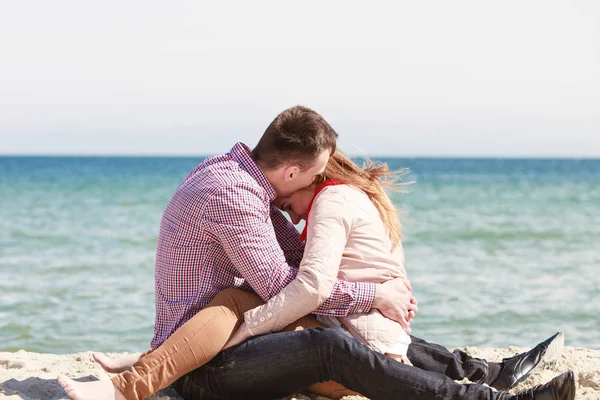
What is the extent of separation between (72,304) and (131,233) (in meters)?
6.07

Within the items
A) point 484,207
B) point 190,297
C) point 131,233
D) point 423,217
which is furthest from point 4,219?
point 190,297

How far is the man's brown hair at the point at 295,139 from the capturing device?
11.1 ft

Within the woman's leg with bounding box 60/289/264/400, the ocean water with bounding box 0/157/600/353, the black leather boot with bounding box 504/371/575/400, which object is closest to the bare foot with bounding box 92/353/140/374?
the woman's leg with bounding box 60/289/264/400

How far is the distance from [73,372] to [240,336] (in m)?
1.57

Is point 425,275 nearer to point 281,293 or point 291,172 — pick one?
point 291,172

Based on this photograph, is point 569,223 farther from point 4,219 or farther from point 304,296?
point 304,296

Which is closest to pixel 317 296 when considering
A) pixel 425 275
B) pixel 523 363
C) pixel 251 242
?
pixel 251 242

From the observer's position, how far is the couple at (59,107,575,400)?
10.3ft

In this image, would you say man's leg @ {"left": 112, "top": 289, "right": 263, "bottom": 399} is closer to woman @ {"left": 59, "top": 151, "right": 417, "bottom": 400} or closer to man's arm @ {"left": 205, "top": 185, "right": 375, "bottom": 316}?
woman @ {"left": 59, "top": 151, "right": 417, "bottom": 400}

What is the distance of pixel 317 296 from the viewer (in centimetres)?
319

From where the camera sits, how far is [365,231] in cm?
345

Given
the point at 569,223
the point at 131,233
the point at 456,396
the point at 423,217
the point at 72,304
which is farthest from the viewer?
the point at 423,217

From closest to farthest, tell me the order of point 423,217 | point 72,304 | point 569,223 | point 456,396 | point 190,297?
point 456,396 < point 190,297 < point 72,304 < point 569,223 < point 423,217

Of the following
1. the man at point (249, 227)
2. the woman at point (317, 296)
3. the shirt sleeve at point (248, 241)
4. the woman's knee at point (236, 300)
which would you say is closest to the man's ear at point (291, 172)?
the man at point (249, 227)
